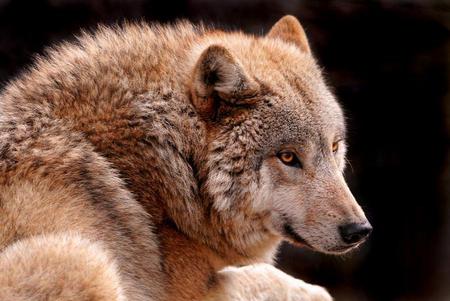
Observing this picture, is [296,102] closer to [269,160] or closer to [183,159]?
[269,160]

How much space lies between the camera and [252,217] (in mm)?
5434

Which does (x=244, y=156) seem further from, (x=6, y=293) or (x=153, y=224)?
(x=6, y=293)

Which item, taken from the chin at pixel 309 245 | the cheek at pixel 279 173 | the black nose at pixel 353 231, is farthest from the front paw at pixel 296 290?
the cheek at pixel 279 173

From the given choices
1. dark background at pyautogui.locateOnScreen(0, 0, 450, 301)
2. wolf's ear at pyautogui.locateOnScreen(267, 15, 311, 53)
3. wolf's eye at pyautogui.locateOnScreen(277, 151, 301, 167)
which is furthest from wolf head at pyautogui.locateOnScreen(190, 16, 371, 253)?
dark background at pyautogui.locateOnScreen(0, 0, 450, 301)

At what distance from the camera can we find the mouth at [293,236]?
5359 mm

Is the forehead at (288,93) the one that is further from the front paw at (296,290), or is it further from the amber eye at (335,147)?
the front paw at (296,290)

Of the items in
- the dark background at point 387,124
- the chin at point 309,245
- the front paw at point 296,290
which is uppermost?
the chin at point 309,245

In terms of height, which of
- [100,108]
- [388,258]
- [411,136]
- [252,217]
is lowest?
[388,258]

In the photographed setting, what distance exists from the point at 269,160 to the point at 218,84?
22.8 inches

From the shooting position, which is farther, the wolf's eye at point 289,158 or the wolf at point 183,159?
the wolf's eye at point 289,158

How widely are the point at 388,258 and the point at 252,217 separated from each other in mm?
6110

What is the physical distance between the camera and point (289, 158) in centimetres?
532

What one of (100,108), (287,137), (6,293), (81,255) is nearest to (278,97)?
(287,137)

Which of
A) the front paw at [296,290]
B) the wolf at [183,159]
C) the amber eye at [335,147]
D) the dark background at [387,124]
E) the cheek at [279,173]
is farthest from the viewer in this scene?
the dark background at [387,124]
